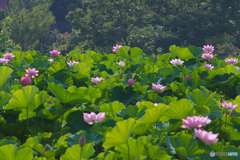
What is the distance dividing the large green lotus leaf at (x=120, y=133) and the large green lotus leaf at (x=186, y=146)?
20 centimetres

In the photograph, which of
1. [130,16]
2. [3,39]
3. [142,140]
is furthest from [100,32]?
[142,140]

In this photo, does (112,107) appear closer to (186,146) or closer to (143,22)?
(186,146)

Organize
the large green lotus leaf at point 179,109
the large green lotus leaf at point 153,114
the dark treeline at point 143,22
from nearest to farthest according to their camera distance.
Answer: the large green lotus leaf at point 153,114, the large green lotus leaf at point 179,109, the dark treeline at point 143,22

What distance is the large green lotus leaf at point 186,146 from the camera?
1270 mm

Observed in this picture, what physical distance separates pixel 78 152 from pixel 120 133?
0.18 metres

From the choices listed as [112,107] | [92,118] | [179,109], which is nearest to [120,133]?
[92,118]

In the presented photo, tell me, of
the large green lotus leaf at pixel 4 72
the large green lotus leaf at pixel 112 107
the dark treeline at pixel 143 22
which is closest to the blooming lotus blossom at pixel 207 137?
the large green lotus leaf at pixel 112 107

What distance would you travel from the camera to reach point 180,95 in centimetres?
228

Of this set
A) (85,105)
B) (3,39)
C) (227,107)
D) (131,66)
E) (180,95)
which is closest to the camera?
(227,107)

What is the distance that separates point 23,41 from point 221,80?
2265 cm

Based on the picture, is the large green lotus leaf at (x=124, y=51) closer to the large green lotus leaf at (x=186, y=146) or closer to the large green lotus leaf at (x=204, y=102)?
the large green lotus leaf at (x=204, y=102)

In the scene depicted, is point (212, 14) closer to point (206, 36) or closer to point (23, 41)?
point (206, 36)

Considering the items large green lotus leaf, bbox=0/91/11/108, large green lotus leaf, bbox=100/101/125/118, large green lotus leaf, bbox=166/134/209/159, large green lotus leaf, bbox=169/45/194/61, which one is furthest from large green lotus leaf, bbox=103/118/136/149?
large green lotus leaf, bbox=169/45/194/61

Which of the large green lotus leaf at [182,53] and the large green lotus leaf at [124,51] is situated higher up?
the large green lotus leaf at [182,53]
